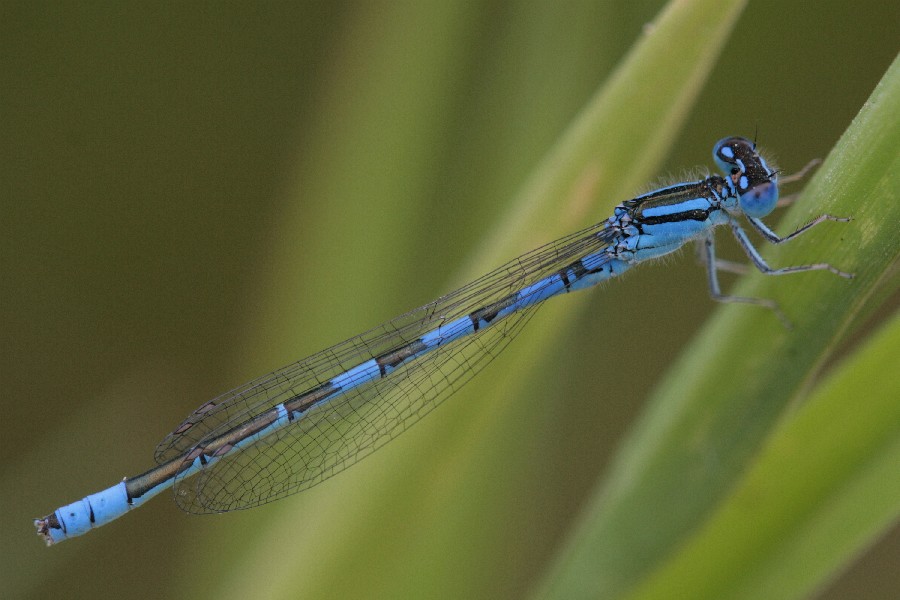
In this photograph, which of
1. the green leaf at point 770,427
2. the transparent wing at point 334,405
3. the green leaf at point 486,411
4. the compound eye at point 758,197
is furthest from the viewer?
the compound eye at point 758,197

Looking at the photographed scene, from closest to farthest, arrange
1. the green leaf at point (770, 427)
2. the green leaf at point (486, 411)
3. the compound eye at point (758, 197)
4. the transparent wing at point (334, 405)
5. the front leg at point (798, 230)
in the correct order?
the green leaf at point (770, 427) → the front leg at point (798, 230) → the green leaf at point (486, 411) → the transparent wing at point (334, 405) → the compound eye at point (758, 197)

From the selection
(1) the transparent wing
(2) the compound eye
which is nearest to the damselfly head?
(2) the compound eye

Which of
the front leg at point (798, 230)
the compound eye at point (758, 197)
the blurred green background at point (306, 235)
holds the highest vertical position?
the blurred green background at point (306, 235)

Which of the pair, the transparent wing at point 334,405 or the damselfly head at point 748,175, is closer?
the transparent wing at point 334,405

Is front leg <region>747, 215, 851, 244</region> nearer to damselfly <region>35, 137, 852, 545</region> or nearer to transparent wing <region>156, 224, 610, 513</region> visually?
damselfly <region>35, 137, 852, 545</region>

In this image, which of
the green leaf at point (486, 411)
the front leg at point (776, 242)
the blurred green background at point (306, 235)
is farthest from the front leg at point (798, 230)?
the blurred green background at point (306, 235)

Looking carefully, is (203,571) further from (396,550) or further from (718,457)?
(718,457)

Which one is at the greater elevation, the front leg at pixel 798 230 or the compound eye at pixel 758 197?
the compound eye at pixel 758 197

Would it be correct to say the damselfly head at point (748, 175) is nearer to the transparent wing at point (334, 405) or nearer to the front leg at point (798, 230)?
the front leg at point (798, 230)
